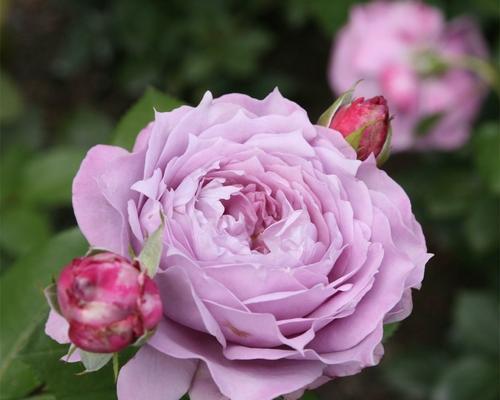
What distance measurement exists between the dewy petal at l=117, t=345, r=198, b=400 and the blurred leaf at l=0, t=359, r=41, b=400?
10.4 inches

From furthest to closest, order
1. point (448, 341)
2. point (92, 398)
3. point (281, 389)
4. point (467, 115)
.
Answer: point (448, 341) < point (467, 115) < point (92, 398) < point (281, 389)

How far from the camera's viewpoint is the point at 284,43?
1.98 m

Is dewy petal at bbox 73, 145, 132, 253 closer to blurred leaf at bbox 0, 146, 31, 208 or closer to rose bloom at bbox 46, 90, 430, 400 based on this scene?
rose bloom at bbox 46, 90, 430, 400

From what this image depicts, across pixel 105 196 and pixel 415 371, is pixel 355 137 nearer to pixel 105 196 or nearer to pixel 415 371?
pixel 105 196

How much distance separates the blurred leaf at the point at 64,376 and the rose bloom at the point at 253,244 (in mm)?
130

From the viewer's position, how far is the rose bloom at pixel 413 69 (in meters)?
1.28

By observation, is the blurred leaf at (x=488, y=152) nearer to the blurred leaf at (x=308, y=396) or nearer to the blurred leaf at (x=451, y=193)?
the blurred leaf at (x=451, y=193)

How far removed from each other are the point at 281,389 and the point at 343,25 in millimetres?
1101

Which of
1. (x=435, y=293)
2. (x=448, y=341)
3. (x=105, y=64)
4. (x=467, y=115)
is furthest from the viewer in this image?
(x=105, y=64)

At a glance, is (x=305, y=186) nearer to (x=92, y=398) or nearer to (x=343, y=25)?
(x=92, y=398)

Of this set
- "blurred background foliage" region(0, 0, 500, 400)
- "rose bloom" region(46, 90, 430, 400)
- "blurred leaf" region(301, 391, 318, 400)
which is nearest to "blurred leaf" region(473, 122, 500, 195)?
"blurred background foliage" region(0, 0, 500, 400)

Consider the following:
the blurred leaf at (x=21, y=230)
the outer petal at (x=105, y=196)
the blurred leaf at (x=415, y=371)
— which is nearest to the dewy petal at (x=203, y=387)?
the outer petal at (x=105, y=196)

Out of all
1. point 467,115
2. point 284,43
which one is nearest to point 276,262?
point 467,115

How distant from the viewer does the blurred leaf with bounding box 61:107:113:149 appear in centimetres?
173
